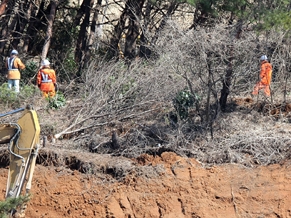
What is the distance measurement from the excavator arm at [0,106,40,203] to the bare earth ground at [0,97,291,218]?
2715 millimetres

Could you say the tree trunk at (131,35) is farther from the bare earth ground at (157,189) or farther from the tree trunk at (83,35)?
the bare earth ground at (157,189)

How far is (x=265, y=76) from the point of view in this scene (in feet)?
52.6

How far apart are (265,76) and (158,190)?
4.70 meters

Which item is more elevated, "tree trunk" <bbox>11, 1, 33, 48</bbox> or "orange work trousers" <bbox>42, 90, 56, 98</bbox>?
"tree trunk" <bbox>11, 1, 33, 48</bbox>

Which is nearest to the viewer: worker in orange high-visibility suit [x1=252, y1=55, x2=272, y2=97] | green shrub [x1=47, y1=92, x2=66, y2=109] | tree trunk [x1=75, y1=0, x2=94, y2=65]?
worker in orange high-visibility suit [x1=252, y1=55, x2=272, y2=97]

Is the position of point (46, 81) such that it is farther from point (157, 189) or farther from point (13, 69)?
point (157, 189)

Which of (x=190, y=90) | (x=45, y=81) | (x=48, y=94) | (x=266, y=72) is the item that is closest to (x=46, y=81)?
(x=45, y=81)

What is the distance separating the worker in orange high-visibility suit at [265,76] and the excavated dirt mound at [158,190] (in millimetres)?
3169

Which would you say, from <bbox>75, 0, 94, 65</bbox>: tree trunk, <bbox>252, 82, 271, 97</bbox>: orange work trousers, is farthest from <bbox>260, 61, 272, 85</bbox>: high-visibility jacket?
<bbox>75, 0, 94, 65</bbox>: tree trunk

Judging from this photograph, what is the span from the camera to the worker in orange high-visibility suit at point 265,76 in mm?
15938

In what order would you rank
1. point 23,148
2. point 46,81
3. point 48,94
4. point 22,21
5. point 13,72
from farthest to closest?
1. point 22,21
2. point 13,72
3. point 46,81
4. point 48,94
5. point 23,148

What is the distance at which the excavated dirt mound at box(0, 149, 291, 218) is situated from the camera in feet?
42.0

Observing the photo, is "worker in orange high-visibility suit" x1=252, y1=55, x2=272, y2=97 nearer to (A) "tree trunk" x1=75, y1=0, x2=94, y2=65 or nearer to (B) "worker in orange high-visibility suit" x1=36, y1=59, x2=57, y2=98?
(B) "worker in orange high-visibility suit" x1=36, y1=59, x2=57, y2=98

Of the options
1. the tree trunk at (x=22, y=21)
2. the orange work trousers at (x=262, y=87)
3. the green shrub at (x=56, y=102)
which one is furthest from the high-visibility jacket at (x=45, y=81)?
the orange work trousers at (x=262, y=87)
